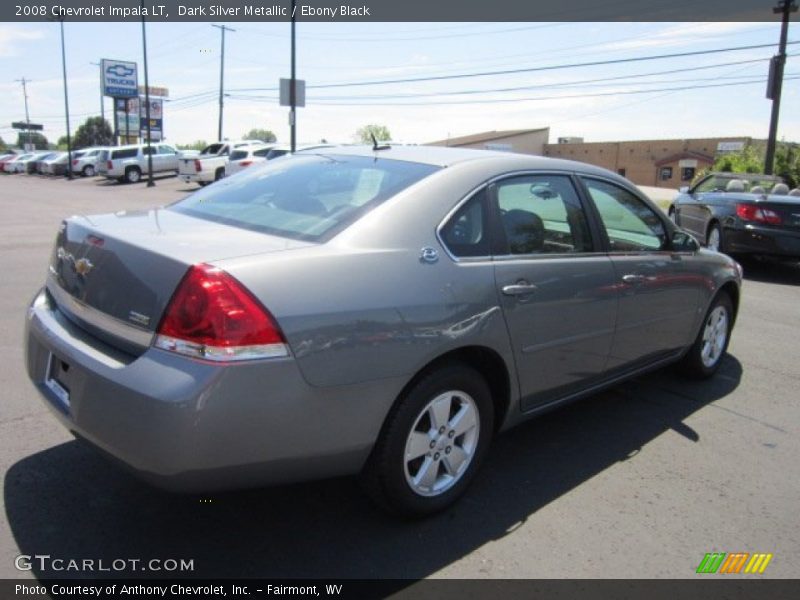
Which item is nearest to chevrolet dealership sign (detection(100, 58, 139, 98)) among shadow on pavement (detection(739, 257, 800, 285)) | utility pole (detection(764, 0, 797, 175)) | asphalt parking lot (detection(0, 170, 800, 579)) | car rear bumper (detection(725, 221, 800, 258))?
utility pole (detection(764, 0, 797, 175))

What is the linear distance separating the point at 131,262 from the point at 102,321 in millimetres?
274

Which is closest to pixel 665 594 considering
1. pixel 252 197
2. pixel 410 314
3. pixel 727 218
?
pixel 410 314

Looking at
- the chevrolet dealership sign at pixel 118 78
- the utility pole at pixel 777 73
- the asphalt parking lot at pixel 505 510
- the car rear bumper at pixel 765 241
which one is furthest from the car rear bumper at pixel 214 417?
the chevrolet dealership sign at pixel 118 78

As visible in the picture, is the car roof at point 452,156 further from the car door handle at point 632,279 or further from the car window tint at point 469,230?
the car door handle at point 632,279

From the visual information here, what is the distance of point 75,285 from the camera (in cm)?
291

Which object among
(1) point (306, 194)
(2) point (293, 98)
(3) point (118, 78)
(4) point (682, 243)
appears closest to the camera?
(1) point (306, 194)

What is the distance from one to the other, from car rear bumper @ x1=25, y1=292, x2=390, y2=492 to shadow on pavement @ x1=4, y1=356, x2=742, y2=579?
392 millimetres

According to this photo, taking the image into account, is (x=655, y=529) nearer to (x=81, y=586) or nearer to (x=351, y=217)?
(x=351, y=217)

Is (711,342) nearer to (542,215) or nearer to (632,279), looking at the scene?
(632,279)

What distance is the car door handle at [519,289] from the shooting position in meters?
3.17

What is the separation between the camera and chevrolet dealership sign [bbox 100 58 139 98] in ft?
182

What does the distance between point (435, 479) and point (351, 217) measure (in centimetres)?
124

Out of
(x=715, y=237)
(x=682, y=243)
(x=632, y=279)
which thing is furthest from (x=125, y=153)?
(x=632, y=279)

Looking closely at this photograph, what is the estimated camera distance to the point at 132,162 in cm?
3631
